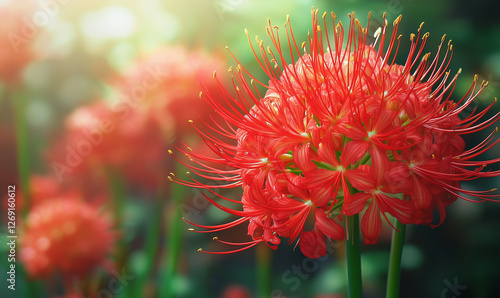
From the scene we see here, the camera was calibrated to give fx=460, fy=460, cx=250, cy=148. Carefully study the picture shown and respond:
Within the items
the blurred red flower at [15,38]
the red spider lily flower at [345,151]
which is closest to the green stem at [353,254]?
the red spider lily flower at [345,151]

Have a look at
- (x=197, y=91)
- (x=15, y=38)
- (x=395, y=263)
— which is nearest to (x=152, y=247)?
(x=197, y=91)

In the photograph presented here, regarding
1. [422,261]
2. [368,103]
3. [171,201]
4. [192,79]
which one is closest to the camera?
[368,103]

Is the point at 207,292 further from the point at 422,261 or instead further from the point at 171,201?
the point at 422,261

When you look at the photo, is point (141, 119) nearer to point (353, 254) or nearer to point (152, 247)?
point (152, 247)

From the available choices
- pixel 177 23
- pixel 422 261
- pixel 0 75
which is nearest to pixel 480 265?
pixel 422 261

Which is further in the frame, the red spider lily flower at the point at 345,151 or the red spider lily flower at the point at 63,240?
the red spider lily flower at the point at 63,240

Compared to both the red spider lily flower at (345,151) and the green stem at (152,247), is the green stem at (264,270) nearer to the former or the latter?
the green stem at (152,247)
